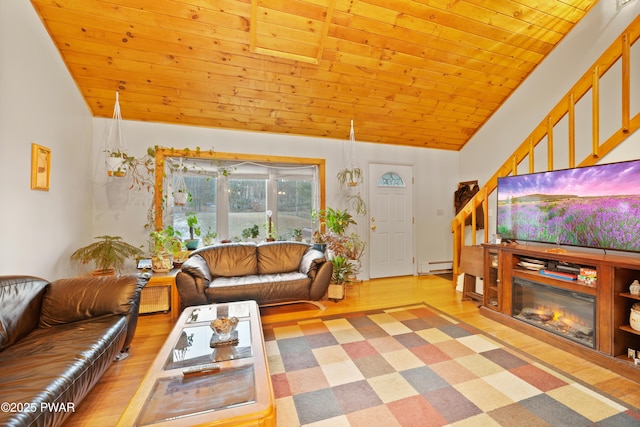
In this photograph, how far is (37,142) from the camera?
234 centimetres

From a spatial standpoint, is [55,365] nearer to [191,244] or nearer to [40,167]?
[40,167]

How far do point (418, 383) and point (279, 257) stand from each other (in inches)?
87.2

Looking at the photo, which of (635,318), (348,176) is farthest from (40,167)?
(635,318)

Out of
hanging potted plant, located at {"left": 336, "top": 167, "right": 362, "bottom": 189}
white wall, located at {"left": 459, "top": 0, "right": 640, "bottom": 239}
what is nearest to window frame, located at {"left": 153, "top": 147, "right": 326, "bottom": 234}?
hanging potted plant, located at {"left": 336, "top": 167, "right": 362, "bottom": 189}

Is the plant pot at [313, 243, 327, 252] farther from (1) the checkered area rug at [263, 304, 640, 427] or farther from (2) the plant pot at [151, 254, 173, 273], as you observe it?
(2) the plant pot at [151, 254, 173, 273]

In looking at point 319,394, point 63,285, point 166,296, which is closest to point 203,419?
point 319,394

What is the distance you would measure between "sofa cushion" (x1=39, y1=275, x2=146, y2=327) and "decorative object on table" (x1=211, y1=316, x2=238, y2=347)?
796mm

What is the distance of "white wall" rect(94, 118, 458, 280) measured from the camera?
3.52m

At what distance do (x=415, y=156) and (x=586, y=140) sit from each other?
2247 mm

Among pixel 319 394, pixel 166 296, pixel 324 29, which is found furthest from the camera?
pixel 166 296

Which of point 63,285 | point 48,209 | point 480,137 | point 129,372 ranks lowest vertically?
point 129,372

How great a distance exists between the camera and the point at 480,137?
4.77 meters

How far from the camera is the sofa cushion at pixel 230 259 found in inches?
134

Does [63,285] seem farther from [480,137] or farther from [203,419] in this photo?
[480,137]
